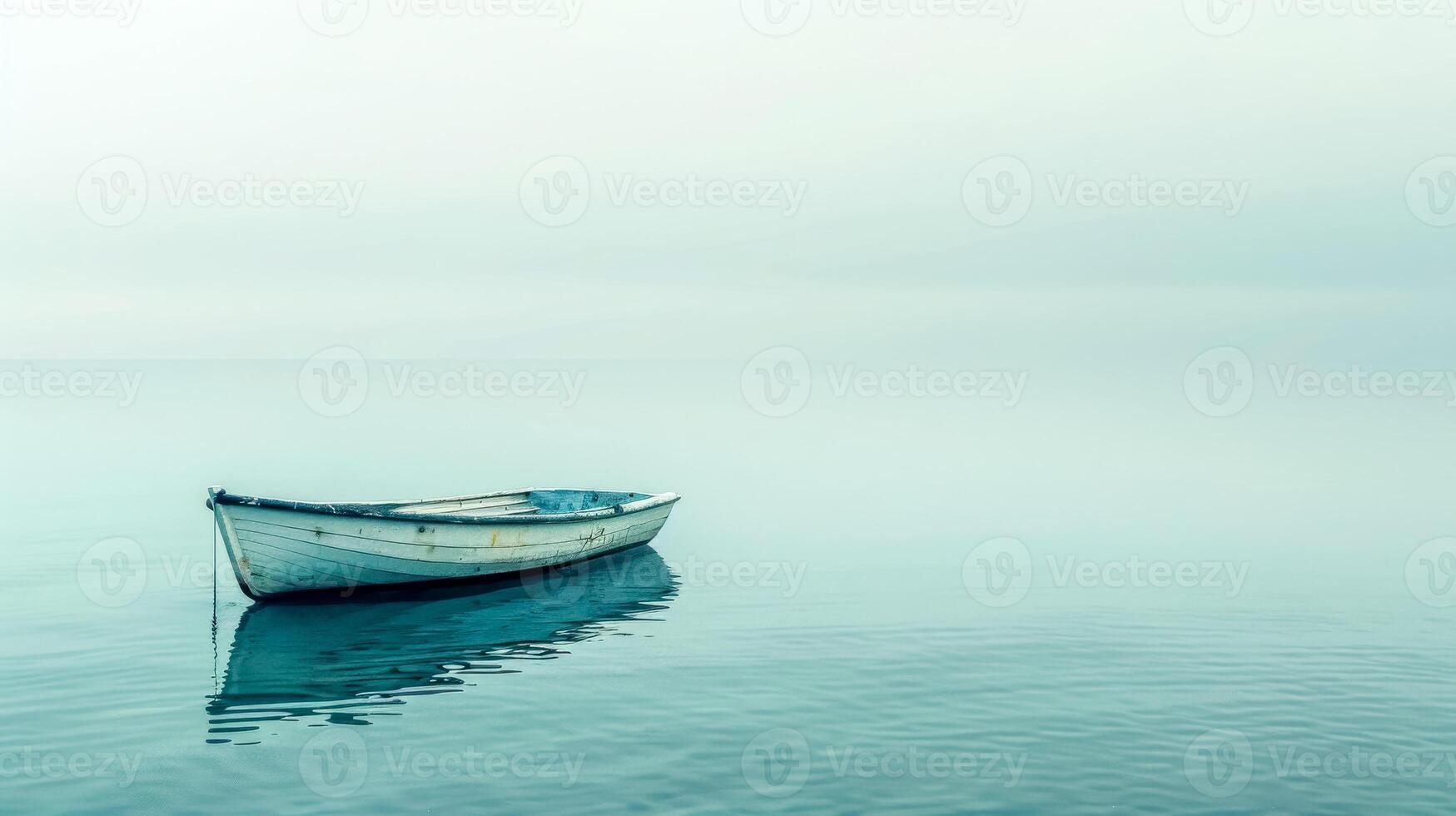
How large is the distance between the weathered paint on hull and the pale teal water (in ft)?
2.25

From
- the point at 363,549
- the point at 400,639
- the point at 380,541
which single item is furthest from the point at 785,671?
the point at 363,549

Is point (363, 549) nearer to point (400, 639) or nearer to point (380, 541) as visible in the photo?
point (380, 541)

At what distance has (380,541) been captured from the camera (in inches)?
941

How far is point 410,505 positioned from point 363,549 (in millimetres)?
4883

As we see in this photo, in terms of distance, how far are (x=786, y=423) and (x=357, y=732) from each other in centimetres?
7539

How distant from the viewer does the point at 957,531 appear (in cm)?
3769

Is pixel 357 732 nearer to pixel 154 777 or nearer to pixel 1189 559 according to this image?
pixel 154 777

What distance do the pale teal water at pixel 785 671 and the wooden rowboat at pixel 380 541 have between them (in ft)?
2.34

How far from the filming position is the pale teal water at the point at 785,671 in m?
14.4

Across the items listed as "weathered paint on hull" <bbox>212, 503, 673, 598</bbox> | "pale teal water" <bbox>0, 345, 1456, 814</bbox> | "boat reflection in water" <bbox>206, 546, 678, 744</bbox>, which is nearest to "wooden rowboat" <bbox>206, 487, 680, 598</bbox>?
"weathered paint on hull" <bbox>212, 503, 673, 598</bbox>

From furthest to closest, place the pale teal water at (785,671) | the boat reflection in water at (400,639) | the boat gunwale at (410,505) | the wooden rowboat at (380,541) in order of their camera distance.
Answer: the wooden rowboat at (380,541)
the boat gunwale at (410,505)
the boat reflection in water at (400,639)
the pale teal water at (785,671)

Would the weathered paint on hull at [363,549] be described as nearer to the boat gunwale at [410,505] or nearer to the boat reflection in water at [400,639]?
the boat gunwale at [410,505]

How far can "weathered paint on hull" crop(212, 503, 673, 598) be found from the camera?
2256 cm

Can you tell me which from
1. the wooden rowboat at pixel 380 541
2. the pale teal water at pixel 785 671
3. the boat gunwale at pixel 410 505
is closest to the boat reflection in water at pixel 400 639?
the pale teal water at pixel 785 671
